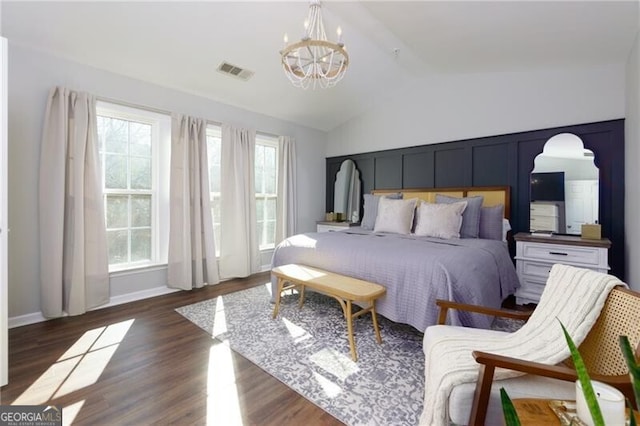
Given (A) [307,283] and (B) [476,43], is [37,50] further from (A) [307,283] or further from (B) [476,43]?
(B) [476,43]

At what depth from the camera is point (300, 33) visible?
3.06m

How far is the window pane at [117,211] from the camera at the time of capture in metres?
3.25

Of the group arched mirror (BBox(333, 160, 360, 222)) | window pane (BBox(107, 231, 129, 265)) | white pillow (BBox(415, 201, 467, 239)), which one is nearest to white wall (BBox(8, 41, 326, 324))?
window pane (BBox(107, 231, 129, 265))

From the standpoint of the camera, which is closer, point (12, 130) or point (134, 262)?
point (12, 130)

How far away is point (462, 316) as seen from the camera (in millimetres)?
2059

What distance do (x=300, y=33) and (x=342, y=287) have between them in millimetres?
2610

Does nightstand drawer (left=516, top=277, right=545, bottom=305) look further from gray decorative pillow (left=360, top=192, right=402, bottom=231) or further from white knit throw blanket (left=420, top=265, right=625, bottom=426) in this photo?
white knit throw blanket (left=420, top=265, right=625, bottom=426)

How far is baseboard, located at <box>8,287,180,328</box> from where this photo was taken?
8.57 ft

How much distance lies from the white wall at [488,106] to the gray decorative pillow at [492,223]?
106cm

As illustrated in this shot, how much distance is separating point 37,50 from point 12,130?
30.5 inches

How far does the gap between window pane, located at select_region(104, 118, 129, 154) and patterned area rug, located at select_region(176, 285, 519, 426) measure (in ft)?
6.39

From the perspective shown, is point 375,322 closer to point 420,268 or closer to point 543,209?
point 420,268

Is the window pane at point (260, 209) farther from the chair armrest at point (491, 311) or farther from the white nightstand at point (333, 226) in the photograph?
the chair armrest at point (491, 311)

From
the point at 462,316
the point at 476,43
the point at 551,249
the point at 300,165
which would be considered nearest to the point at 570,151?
the point at 551,249
